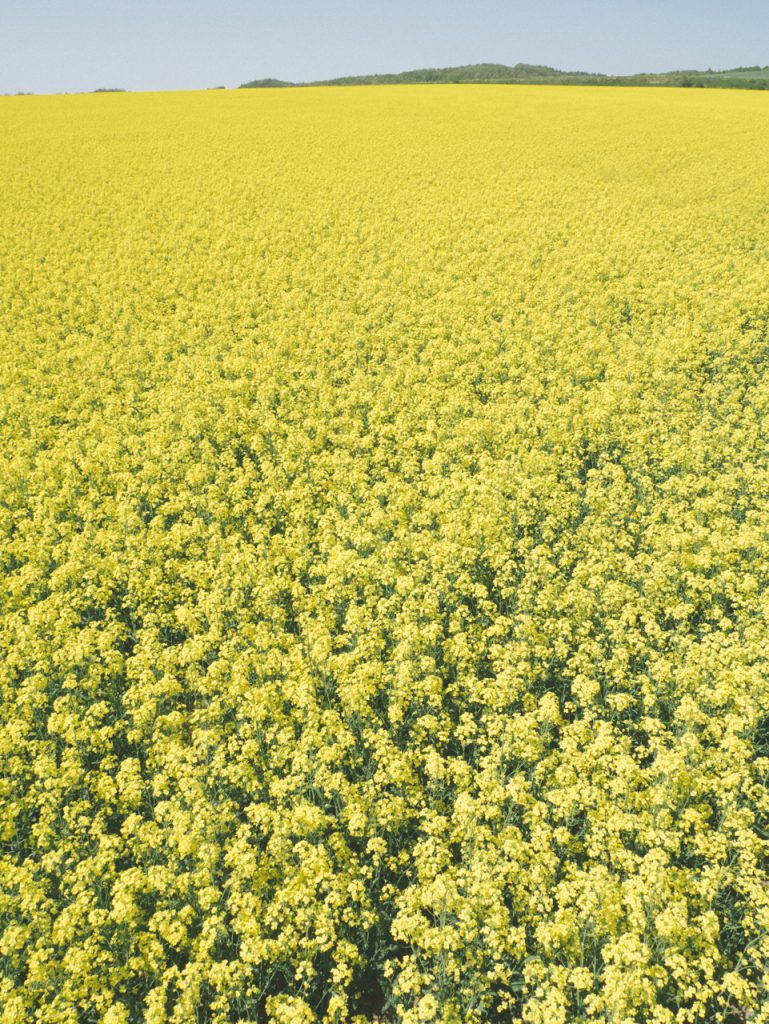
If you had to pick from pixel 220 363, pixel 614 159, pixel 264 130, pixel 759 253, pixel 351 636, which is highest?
pixel 264 130

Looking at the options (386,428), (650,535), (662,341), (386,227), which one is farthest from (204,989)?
(386,227)

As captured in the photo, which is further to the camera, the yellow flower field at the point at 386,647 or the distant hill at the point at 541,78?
the distant hill at the point at 541,78

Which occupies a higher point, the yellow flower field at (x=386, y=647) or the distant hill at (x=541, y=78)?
the distant hill at (x=541, y=78)

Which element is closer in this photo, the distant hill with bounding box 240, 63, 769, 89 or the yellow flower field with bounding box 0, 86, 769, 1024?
the yellow flower field with bounding box 0, 86, 769, 1024

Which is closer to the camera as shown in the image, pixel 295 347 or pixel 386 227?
pixel 295 347

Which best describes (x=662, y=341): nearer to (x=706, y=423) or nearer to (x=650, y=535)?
(x=706, y=423)
